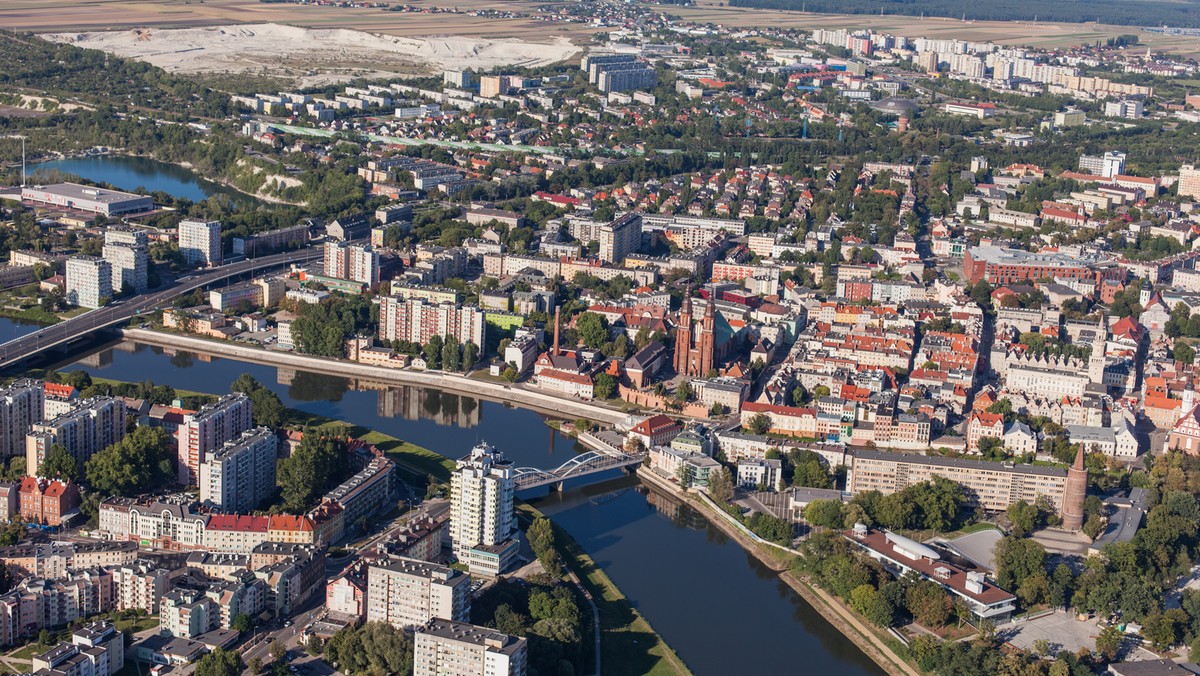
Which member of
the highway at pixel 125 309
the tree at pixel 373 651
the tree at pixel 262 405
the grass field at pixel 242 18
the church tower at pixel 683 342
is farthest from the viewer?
the grass field at pixel 242 18

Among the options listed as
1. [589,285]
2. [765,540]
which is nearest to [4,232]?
[589,285]

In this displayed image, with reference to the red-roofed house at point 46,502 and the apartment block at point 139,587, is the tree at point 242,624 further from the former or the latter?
the red-roofed house at point 46,502

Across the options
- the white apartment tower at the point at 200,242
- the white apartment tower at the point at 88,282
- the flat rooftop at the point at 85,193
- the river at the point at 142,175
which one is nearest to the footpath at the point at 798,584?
the white apartment tower at the point at 88,282

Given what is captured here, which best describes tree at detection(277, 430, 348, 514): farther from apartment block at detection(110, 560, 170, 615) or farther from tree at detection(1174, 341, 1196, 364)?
tree at detection(1174, 341, 1196, 364)

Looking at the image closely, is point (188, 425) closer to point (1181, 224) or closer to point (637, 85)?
point (1181, 224)

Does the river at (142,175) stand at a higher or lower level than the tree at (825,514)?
higher

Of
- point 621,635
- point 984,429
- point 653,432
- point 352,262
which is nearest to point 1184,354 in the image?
point 984,429

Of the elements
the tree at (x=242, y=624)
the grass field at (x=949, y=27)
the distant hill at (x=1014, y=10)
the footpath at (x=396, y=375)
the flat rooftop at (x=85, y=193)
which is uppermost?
the distant hill at (x=1014, y=10)

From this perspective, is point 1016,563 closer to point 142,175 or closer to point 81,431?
point 81,431
